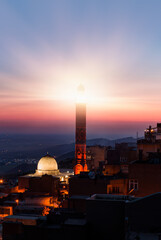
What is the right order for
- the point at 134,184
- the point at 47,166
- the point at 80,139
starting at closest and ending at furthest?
the point at 134,184, the point at 47,166, the point at 80,139

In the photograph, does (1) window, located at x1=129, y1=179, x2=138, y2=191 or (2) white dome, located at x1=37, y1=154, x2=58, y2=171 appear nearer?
(1) window, located at x1=129, y1=179, x2=138, y2=191

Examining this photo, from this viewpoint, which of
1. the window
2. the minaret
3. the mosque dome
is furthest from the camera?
the minaret

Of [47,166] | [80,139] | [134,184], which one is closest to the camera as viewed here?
[134,184]

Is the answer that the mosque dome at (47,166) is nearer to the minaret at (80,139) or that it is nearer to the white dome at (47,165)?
the white dome at (47,165)

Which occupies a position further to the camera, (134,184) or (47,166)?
(47,166)

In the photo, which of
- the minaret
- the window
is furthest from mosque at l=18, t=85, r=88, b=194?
the window

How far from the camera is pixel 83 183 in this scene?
23984 mm

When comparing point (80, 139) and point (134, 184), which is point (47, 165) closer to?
point (80, 139)

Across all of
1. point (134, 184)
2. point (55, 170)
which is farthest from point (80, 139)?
point (134, 184)

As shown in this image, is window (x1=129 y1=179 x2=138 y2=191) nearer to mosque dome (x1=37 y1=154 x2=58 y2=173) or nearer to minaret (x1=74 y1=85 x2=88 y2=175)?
mosque dome (x1=37 y1=154 x2=58 y2=173)

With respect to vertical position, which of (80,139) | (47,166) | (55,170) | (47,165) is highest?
(80,139)

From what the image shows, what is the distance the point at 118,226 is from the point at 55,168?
3141 cm

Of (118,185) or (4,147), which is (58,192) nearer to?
(118,185)

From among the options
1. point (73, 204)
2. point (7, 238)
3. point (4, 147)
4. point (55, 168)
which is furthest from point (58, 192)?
point (4, 147)
